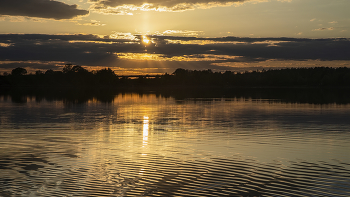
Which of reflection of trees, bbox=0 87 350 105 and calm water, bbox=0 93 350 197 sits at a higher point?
calm water, bbox=0 93 350 197

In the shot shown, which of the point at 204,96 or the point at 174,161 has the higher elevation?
the point at 174,161

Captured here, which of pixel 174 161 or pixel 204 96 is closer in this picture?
pixel 174 161

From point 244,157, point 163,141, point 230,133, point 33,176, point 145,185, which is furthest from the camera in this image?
point 230,133

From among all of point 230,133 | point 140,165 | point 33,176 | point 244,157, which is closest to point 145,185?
point 140,165

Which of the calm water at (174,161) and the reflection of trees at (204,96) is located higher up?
the calm water at (174,161)

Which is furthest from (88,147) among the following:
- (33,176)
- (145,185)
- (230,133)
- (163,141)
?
(230,133)

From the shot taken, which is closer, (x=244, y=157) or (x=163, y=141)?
(x=244, y=157)

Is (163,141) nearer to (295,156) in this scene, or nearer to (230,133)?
(230,133)

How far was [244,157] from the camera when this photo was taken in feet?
57.8

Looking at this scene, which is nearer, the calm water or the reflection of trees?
the calm water

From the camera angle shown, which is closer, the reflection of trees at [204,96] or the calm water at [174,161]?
the calm water at [174,161]

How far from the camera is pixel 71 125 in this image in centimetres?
3083

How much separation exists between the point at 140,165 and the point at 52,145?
25.1 feet

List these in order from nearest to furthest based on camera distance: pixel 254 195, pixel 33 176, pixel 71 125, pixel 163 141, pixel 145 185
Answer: pixel 254 195
pixel 145 185
pixel 33 176
pixel 163 141
pixel 71 125
